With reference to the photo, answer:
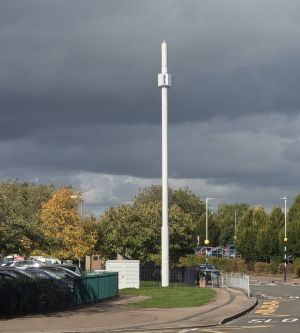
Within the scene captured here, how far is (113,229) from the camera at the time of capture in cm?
5144

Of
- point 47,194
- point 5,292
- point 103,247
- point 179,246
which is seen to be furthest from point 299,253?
point 5,292

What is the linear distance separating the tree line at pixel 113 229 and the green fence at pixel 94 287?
1838 millimetres

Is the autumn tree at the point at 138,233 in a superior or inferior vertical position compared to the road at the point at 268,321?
superior

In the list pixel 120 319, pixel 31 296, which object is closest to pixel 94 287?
pixel 31 296

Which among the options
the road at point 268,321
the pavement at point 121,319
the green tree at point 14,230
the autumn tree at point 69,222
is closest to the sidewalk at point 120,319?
the pavement at point 121,319

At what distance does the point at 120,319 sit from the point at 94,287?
275 inches

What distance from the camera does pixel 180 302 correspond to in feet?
93.0

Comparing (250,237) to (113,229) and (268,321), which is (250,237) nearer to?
(113,229)

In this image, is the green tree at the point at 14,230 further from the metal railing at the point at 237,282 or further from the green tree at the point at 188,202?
the green tree at the point at 188,202

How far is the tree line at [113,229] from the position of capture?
2355 cm

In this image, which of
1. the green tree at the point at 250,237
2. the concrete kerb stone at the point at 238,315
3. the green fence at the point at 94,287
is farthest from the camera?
the green tree at the point at 250,237

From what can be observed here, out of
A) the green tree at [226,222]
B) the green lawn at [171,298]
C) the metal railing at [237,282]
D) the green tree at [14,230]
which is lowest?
the green lawn at [171,298]

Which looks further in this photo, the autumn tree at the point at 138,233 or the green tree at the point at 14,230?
the autumn tree at the point at 138,233

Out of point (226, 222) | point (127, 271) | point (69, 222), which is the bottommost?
point (127, 271)
